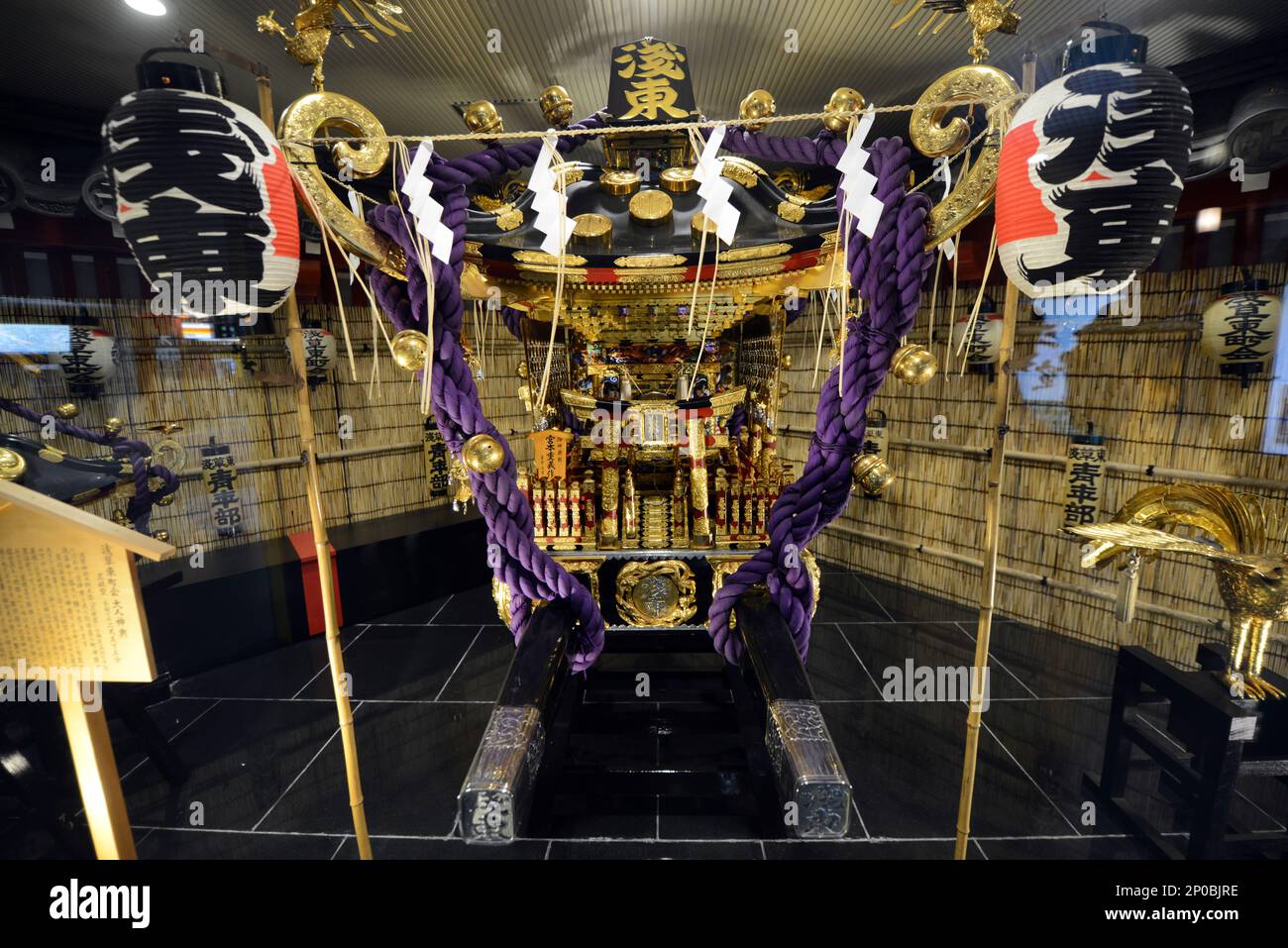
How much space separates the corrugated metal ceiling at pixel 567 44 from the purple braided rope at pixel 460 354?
2.77 ft

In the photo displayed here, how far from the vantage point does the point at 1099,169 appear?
109 cm

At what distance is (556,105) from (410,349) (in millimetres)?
1205

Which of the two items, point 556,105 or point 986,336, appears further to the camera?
point 986,336

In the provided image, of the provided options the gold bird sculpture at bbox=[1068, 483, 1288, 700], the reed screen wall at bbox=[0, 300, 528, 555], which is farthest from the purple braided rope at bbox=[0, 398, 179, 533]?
the gold bird sculpture at bbox=[1068, 483, 1288, 700]

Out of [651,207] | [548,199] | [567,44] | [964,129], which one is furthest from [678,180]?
[964,129]

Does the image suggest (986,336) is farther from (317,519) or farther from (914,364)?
(317,519)

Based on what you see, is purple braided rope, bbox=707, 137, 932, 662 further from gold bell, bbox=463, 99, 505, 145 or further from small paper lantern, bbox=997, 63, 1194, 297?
gold bell, bbox=463, 99, 505, 145

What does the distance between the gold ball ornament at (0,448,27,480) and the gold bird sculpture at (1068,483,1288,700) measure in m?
4.33

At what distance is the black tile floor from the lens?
6.71 feet

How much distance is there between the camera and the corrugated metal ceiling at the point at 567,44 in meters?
2.05

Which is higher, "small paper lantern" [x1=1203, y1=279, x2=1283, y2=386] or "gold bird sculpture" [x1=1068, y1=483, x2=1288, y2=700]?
"small paper lantern" [x1=1203, y1=279, x2=1283, y2=386]
